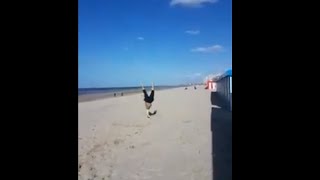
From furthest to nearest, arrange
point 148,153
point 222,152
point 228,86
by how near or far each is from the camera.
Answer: point 228,86
point 148,153
point 222,152

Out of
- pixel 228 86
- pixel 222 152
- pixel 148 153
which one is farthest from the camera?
pixel 228 86

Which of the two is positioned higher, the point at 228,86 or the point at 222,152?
the point at 228,86

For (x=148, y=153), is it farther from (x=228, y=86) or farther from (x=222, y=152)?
(x=228, y=86)

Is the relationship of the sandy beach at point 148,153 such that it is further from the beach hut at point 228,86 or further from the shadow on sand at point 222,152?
the beach hut at point 228,86

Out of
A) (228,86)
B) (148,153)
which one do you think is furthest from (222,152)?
(228,86)

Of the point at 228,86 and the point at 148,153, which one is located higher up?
the point at 228,86

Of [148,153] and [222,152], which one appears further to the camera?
[148,153]

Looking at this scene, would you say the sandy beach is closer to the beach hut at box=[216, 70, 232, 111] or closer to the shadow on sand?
the shadow on sand

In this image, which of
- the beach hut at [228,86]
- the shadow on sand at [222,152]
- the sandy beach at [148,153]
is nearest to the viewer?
the shadow on sand at [222,152]

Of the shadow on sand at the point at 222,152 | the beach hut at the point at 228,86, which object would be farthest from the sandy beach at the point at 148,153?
the beach hut at the point at 228,86

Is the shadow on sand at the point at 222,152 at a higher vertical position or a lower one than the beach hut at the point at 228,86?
lower
